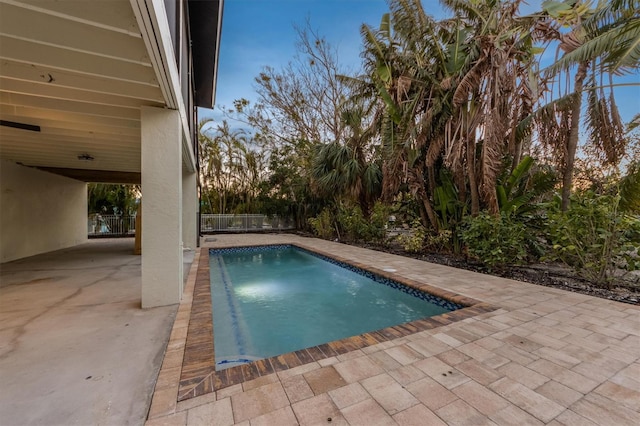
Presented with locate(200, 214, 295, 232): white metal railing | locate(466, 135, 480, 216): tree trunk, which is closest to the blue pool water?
locate(466, 135, 480, 216): tree trunk

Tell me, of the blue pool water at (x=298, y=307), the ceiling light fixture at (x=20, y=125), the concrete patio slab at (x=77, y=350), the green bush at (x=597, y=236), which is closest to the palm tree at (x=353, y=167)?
the blue pool water at (x=298, y=307)

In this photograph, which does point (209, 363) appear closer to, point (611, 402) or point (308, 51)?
point (611, 402)

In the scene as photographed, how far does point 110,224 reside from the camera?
41.7 feet

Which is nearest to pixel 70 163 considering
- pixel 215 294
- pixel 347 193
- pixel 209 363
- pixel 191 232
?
pixel 191 232

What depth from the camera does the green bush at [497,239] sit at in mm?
5754

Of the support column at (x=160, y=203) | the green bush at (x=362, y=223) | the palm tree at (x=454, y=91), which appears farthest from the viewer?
the green bush at (x=362, y=223)

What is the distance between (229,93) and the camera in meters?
15.9

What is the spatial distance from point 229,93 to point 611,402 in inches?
707

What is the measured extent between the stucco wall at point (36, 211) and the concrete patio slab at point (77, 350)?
277 cm

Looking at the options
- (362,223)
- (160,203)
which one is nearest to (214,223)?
(362,223)

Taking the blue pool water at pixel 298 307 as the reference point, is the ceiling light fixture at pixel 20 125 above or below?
above

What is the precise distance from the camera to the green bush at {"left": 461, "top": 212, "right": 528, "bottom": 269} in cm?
575

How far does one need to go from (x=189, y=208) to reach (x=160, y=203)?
5540 mm

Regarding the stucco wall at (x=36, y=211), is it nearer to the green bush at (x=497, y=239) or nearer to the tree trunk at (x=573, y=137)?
the green bush at (x=497, y=239)
